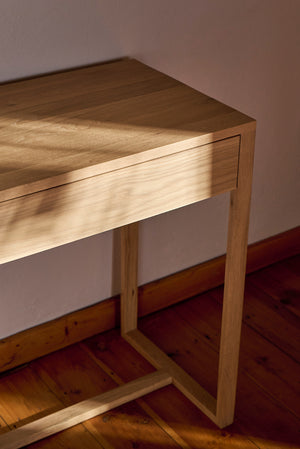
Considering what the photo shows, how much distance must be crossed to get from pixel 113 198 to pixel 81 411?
0.65 meters

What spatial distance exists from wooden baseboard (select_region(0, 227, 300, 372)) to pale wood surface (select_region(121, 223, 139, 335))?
0.05 metres

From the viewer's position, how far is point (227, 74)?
5.99ft

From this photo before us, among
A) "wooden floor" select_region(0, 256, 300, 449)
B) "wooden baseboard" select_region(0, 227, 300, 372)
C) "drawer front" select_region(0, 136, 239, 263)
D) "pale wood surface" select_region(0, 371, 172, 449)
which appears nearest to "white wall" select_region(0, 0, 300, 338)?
"wooden baseboard" select_region(0, 227, 300, 372)

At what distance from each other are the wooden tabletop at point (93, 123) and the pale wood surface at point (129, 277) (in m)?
0.43

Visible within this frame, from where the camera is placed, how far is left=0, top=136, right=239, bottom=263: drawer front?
1.14m

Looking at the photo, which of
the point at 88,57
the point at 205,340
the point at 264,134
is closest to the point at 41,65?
the point at 88,57

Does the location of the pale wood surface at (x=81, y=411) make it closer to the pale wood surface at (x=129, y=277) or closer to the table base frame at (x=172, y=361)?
the table base frame at (x=172, y=361)

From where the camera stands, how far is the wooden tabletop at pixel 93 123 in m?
1.16

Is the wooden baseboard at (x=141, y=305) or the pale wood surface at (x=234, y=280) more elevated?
the pale wood surface at (x=234, y=280)

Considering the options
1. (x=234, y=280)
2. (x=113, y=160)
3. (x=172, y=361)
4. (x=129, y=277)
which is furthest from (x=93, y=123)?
(x=172, y=361)

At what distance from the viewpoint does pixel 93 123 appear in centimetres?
129

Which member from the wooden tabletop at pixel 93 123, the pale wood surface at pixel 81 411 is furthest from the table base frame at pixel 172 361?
the wooden tabletop at pixel 93 123

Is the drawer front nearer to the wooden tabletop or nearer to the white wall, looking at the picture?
the wooden tabletop

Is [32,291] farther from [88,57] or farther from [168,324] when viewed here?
[88,57]
